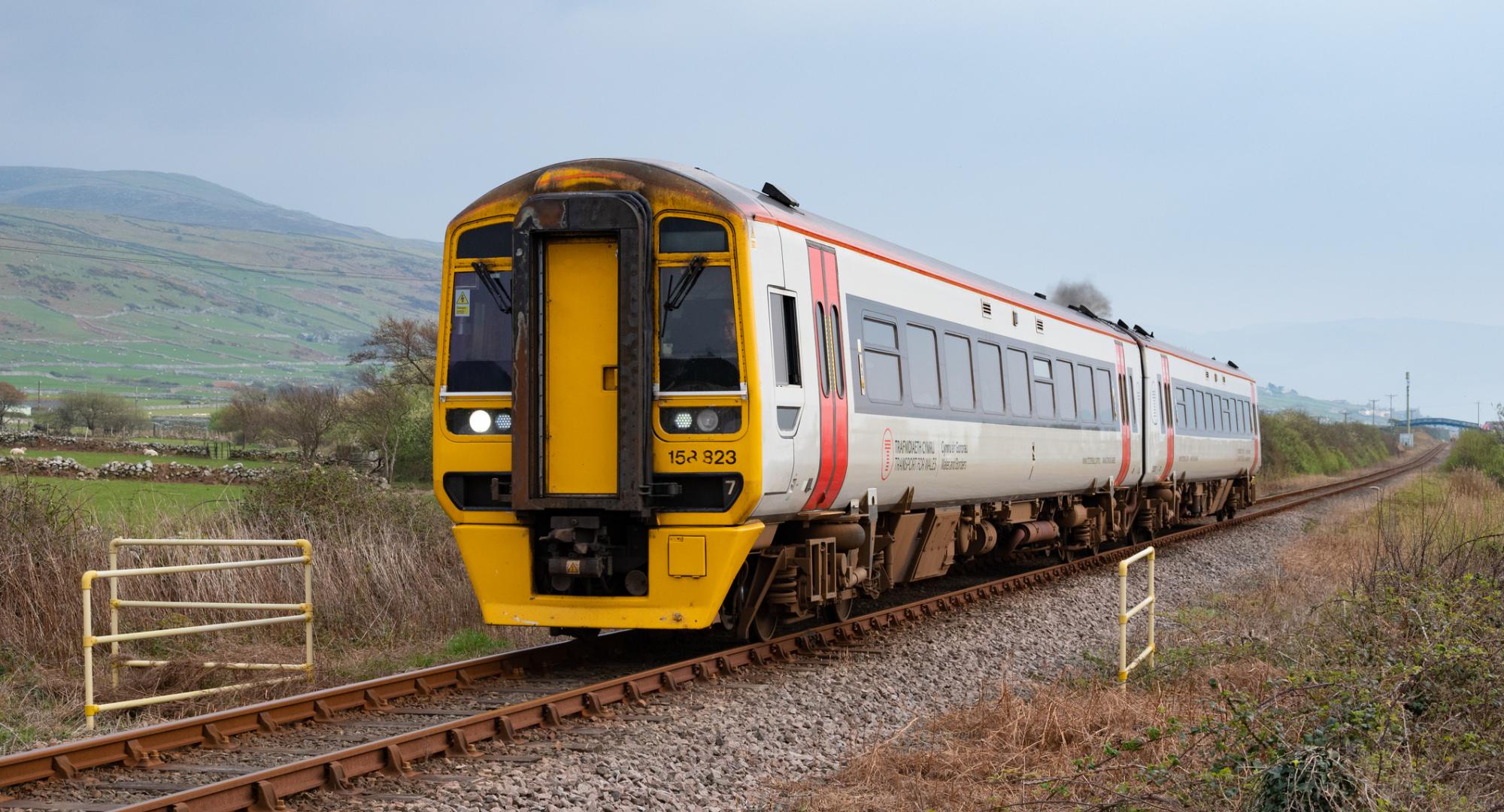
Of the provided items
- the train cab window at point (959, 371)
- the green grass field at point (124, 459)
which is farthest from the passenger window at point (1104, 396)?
the green grass field at point (124, 459)

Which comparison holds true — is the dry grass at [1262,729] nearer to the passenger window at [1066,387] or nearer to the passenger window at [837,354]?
the passenger window at [837,354]

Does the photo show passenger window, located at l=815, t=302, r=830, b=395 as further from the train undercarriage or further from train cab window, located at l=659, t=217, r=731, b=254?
train cab window, located at l=659, t=217, r=731, b=254

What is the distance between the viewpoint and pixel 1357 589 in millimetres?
10180

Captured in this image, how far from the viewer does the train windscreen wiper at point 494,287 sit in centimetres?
879

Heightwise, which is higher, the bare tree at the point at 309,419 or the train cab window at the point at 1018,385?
the bare tree at the point at 309,419

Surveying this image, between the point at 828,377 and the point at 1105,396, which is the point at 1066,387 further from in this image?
the point at 828,377

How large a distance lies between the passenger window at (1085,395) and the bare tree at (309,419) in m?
28.5

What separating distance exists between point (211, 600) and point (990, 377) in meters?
7.15

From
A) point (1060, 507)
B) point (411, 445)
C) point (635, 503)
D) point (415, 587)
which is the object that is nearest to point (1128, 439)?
point (1060, 507)

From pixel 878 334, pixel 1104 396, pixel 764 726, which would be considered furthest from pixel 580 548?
pixel 1104 396

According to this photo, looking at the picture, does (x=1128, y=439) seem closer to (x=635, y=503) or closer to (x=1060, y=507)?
(x=1060, y=507)

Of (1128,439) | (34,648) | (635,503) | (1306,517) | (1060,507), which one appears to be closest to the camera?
(635,503)

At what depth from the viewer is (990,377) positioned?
1290 centimetres

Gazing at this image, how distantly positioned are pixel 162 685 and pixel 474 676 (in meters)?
1.97
